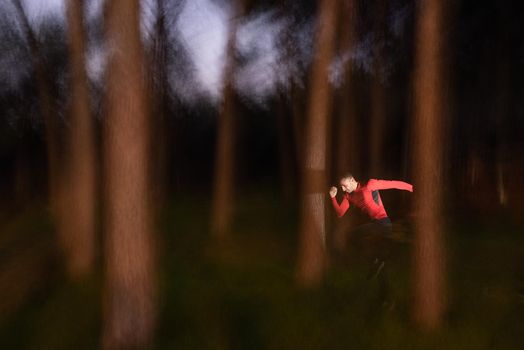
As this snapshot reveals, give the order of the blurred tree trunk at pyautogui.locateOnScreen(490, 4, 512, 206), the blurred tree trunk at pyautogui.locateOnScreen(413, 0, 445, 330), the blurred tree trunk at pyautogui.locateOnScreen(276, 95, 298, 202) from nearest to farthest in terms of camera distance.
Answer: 1. the blurred tree trunk at pyautogui.locateOnScreen(413, 0, 445, 330)
2. the blurred tree trunk at pyautogui.locateOnScreen(490, 4, 512, 206)
3. the blurred tree trunk at pyautogui.locateOnScreen(276, 95, 298, 202)

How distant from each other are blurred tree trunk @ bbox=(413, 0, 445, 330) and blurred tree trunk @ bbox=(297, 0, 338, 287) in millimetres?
2645

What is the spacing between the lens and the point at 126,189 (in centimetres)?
700

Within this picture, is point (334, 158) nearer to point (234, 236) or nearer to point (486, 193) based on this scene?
point (486, 193)

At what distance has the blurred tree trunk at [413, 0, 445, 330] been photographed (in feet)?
25.0

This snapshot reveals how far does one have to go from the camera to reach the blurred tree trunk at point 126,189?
698cm

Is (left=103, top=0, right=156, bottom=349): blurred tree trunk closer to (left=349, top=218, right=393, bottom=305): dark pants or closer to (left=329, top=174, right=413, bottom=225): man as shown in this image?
(left=329, top=174, right=413, bottom=225): man

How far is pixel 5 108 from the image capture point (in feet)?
97.2

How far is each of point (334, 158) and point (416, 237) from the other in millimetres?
23294

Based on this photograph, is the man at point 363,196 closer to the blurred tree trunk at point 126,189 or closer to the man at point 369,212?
the man at point 369,212

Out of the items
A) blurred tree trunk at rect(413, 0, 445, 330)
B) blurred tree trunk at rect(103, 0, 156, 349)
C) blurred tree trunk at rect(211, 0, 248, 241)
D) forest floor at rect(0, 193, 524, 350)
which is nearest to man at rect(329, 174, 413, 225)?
blurred tree trunk at rect(413, 0, 445, 330)

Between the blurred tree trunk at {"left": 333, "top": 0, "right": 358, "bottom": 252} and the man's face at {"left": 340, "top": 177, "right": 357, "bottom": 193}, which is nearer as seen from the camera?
the man's face at {"left": 340, "top": 177, "right": 357, "bottom": 193}

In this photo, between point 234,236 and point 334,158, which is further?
point 334,158

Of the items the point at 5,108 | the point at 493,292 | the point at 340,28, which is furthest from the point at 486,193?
the point at 5,108

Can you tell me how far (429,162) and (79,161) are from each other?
6892 mm
